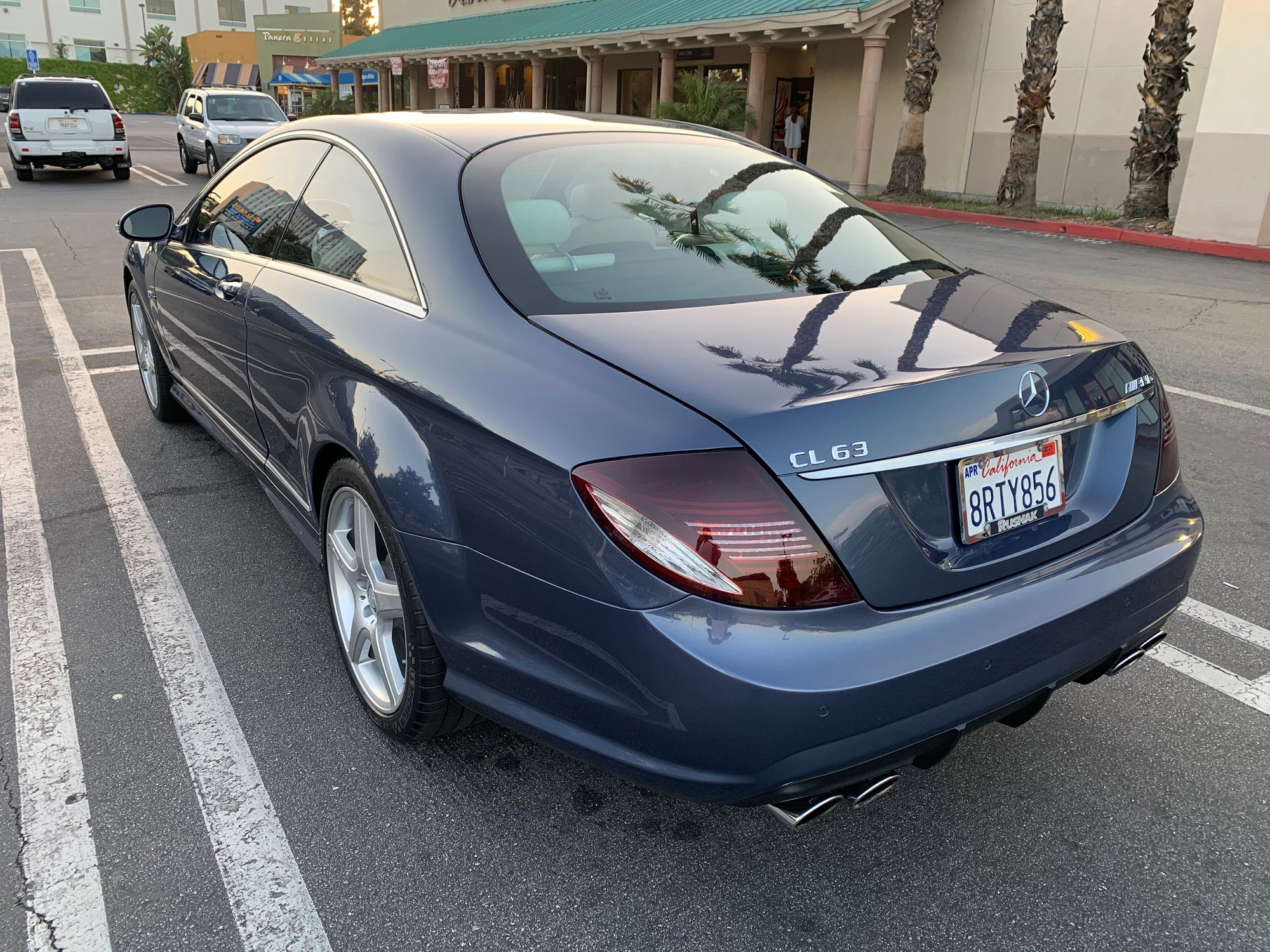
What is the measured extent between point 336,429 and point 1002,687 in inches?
68.1

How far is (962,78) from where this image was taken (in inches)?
756

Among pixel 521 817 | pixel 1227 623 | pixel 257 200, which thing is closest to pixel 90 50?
pixel 257 200

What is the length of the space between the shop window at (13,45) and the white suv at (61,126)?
222ft

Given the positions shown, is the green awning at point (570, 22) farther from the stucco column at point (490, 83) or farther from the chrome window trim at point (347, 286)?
the chrome window trim at point (347, 286)

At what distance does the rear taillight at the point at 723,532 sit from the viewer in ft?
5.60

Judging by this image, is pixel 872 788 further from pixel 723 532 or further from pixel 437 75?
pixel 437 75

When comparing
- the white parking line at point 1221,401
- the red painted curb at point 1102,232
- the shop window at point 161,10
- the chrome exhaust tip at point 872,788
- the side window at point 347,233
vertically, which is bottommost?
the white parking line at point 1221,401

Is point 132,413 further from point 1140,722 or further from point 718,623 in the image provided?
point 1140,722

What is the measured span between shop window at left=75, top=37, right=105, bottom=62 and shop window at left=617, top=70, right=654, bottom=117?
2516 inches

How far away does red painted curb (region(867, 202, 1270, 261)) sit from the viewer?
41.0ft

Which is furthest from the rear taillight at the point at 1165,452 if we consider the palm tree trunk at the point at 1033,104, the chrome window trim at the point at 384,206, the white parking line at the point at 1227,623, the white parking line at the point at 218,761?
the palm tree trunk at the point at 1033,104

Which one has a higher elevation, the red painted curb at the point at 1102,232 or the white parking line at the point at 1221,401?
the red painted curb at the point at 1102,232

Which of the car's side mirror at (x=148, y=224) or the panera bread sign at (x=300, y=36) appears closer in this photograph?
the car's side mirror at (x=148, y=224)

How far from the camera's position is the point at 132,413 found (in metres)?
5.37
